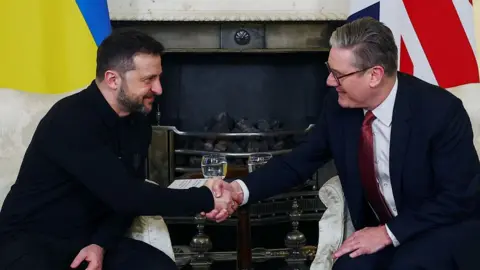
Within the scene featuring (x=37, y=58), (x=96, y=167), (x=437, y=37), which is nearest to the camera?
(x=96, y=167)

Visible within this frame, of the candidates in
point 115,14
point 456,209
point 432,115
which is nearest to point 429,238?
point 456,209

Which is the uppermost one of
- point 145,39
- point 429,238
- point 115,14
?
point 115,14

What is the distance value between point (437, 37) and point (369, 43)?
0.76 metres

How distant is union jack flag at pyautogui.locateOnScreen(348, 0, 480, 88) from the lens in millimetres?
2520

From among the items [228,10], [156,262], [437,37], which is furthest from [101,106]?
[228,10]

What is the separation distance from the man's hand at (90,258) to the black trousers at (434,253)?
64 centimetres

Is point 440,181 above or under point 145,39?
under

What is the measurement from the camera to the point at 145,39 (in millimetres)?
1896

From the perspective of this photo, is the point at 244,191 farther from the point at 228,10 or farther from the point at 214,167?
the point at 228,10

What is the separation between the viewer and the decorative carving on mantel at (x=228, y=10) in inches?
123

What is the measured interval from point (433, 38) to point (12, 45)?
4.75ft

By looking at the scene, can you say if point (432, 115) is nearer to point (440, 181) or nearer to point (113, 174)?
point (440, 181)

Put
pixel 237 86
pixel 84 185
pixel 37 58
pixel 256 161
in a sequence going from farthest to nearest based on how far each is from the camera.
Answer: pixel 237 86
pixel 37 58
pixel 256 161
pixel 84 185

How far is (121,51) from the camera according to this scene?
186 centimetres
